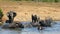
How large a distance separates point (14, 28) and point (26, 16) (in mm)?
407

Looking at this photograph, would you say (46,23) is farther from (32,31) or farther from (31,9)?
(31,9)

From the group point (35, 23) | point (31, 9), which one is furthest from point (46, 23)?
point (31, 9)

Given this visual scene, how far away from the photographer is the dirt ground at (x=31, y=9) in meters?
2.27

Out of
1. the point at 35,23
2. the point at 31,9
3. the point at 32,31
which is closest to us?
the point at 32,31

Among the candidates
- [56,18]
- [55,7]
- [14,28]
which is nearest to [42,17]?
[56,18]

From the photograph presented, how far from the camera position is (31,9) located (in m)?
2.36

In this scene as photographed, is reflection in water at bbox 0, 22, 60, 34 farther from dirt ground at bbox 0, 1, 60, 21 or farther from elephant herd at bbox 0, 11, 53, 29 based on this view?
dirt ground at bbox 0, 1, 60, 21

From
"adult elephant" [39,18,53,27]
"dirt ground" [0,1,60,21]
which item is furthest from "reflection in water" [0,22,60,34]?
"dirt ground" [0,1,60,21]

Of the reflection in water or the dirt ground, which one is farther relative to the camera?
the dirt ground

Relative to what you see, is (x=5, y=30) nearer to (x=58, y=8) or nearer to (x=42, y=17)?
(x=42, y=17)

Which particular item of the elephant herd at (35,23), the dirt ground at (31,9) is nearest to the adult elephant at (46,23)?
the elephant herd at (35,23)

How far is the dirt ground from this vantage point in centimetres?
227

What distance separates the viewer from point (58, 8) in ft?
8.01

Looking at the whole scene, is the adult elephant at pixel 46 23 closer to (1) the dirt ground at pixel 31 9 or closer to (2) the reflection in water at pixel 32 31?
(2) the reflection in water at pixel 32 31
